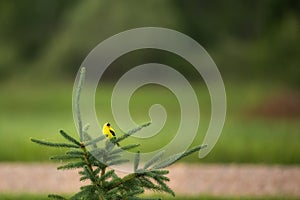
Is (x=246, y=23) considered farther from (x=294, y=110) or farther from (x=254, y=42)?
(x=294, y=110)

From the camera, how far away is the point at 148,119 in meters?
14.6

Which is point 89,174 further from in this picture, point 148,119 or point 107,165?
point 148,119

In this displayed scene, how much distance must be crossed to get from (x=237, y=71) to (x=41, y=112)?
6.17 metres

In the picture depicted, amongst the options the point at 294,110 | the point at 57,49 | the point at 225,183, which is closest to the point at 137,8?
the point at 57,49

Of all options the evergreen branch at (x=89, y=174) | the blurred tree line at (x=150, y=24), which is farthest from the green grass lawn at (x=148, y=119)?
the evergreen branch at (x=89, y=174)

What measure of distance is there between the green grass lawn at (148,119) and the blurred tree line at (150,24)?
0.73 meters

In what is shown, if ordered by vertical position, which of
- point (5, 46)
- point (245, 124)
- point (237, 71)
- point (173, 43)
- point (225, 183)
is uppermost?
point (5, 46)

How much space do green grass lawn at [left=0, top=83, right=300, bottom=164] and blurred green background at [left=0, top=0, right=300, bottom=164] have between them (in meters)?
0.04

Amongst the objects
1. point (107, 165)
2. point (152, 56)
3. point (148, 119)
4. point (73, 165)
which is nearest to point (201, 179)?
point (107, 165)

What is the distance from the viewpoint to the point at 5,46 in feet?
68.7

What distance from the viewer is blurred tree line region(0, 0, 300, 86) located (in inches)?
706

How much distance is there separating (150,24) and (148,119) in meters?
5.35

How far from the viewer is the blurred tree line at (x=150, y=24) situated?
58.8 ft

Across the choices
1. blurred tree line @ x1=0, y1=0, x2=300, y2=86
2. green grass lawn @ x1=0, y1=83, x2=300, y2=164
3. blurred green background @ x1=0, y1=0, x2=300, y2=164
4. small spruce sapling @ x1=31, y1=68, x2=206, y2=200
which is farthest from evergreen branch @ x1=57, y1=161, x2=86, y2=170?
blurred tree line @ x1=0, y1=0, x2=300, y2=86
